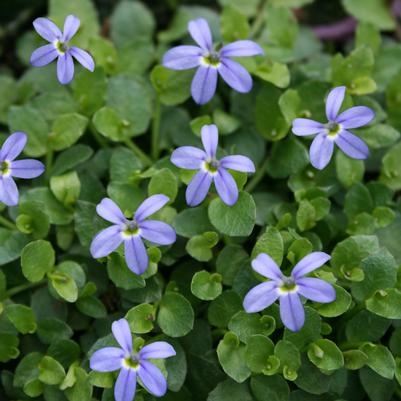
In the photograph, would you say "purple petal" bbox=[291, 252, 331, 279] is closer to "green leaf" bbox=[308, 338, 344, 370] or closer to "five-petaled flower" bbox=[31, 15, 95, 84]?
"green leaf" bbox=[308, 338, 344, 370]

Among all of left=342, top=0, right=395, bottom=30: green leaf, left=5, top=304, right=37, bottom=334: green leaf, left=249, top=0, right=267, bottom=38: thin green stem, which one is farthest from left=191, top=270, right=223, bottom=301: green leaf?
left=342, top=0, right=395, bottom=30: green leaf

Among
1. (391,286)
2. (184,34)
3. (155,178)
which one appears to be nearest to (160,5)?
(184,34)

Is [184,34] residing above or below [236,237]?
above

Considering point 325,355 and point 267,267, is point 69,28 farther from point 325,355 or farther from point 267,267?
point 325,355

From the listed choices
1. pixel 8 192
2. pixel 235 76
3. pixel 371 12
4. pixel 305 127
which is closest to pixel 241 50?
pixel 235 76

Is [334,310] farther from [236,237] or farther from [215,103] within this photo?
[215,103]
